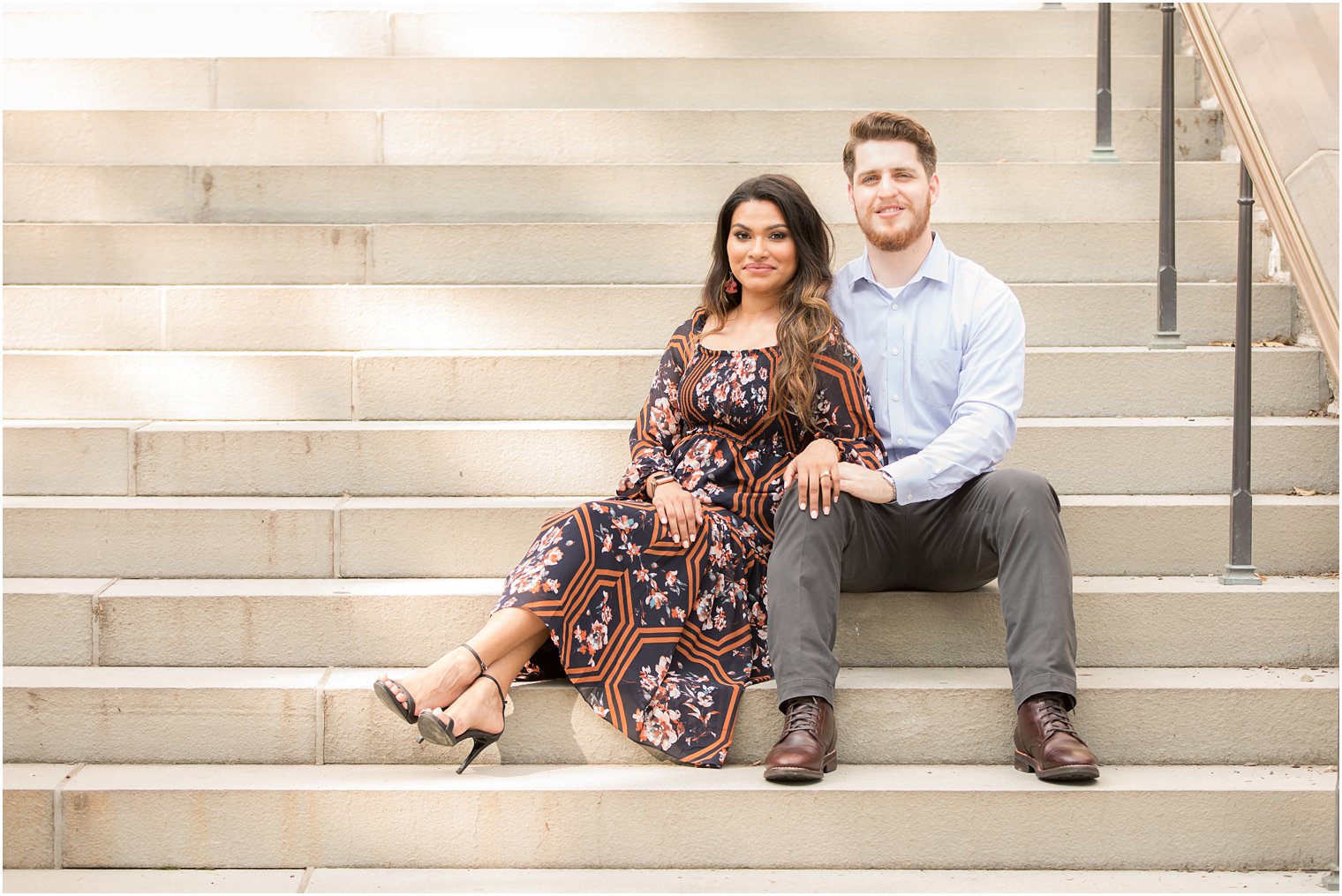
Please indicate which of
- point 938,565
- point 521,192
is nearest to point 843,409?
point 938,565

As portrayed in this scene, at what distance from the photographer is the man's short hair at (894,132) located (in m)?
3.17

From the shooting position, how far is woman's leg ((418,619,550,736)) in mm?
2732

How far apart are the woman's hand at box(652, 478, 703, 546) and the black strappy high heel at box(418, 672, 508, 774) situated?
50 centimetres

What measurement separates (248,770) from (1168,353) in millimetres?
2599

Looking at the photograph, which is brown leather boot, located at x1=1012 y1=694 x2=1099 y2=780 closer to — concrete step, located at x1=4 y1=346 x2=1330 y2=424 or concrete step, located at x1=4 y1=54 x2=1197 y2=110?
concrete step, located at x1=4 y1=346 x2=1330 y2=424

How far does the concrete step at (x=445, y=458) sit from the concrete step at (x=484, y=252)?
0.75m

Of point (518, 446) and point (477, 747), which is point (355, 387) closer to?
point (518, 446)

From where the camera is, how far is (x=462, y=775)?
2.84m

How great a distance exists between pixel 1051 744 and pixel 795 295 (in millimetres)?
1183

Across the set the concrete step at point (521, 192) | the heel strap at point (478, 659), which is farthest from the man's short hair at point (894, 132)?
the heel strap at point (478, 659)

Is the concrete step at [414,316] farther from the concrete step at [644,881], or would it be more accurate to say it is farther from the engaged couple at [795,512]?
the concrete step at [644,881]

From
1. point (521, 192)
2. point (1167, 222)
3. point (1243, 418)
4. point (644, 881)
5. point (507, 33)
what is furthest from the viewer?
point (507, 33)

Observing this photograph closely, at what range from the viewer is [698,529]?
2.99m

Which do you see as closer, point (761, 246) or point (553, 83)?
point (761, 246)
